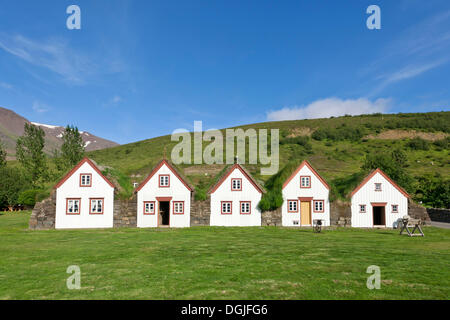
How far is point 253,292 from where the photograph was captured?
870cm

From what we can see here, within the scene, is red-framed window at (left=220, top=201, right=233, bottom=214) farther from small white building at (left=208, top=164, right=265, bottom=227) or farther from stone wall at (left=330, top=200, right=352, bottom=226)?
stone wall at (left=330, top=200, right=352, bottom=226)

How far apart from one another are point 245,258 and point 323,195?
20882 mm

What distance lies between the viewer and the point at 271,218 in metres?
31.2

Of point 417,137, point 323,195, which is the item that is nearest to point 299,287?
point 323,195

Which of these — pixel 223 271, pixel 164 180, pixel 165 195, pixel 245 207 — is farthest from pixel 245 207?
pixel 223 271

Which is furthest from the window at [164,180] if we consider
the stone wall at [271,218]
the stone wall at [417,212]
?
the stone wall at [417,212]

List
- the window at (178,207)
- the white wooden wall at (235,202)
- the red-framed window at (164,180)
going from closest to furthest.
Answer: the window at (178,207)
the red-framed window at (164,180)
the white wooden wall at (235,202)

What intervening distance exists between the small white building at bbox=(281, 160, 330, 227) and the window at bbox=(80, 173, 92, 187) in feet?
68.8

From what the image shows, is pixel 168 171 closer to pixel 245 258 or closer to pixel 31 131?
pixel 245 258

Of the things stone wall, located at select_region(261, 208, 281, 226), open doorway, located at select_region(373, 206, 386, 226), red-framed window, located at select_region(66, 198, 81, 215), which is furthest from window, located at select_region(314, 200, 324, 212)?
red-framed window, located at select_region(66, 198, 81, 215)

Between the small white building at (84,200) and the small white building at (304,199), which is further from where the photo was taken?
the small white building at (304,199)

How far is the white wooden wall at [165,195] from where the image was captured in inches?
1172

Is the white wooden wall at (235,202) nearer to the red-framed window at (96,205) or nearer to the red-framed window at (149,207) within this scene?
the red-framed window at (149,207)

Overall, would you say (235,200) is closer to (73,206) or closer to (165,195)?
(165,195)
